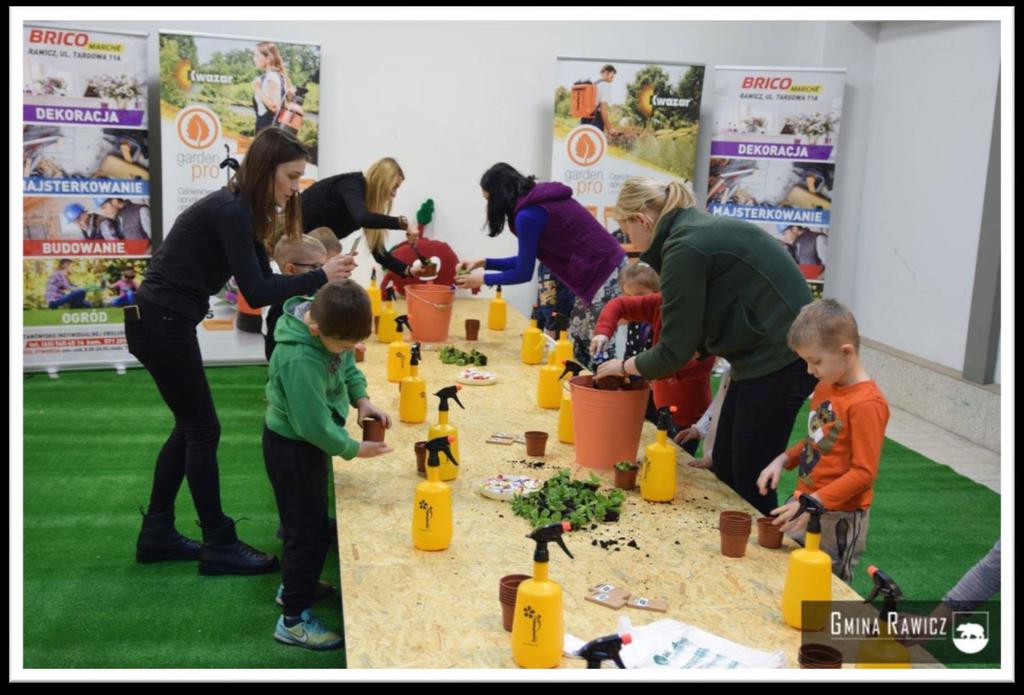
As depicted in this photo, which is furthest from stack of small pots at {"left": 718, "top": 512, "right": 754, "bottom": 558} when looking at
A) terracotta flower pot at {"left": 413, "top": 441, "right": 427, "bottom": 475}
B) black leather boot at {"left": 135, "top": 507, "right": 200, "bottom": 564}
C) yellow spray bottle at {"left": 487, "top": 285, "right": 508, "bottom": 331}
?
yellow spray bottle at {"left": 487, "top": 285, "right": 508, "bottom": 331}

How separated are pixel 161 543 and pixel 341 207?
197 centimetres

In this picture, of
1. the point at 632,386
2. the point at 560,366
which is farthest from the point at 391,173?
the point at 632,386

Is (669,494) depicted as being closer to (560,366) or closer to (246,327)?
(560,366)

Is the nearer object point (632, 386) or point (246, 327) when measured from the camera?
point (632, 386)

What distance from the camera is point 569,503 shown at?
2.40 metres

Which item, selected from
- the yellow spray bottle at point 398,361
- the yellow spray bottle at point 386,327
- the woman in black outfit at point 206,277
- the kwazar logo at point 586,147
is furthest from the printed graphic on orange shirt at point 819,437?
the kwazar logo at point 586,147

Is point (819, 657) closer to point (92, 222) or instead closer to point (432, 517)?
point (432, 517)

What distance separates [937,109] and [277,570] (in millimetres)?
5472

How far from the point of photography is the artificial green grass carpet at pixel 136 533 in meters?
2.85

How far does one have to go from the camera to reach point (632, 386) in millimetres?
2787

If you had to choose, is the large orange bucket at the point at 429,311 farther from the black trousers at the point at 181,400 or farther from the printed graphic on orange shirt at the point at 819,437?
the printed graphic on orange shirt at the point at 819,437

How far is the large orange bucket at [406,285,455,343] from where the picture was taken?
4363 mm

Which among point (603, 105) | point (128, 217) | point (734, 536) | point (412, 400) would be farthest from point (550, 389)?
point (128, 217)

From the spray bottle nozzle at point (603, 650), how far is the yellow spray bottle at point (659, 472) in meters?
0.90
